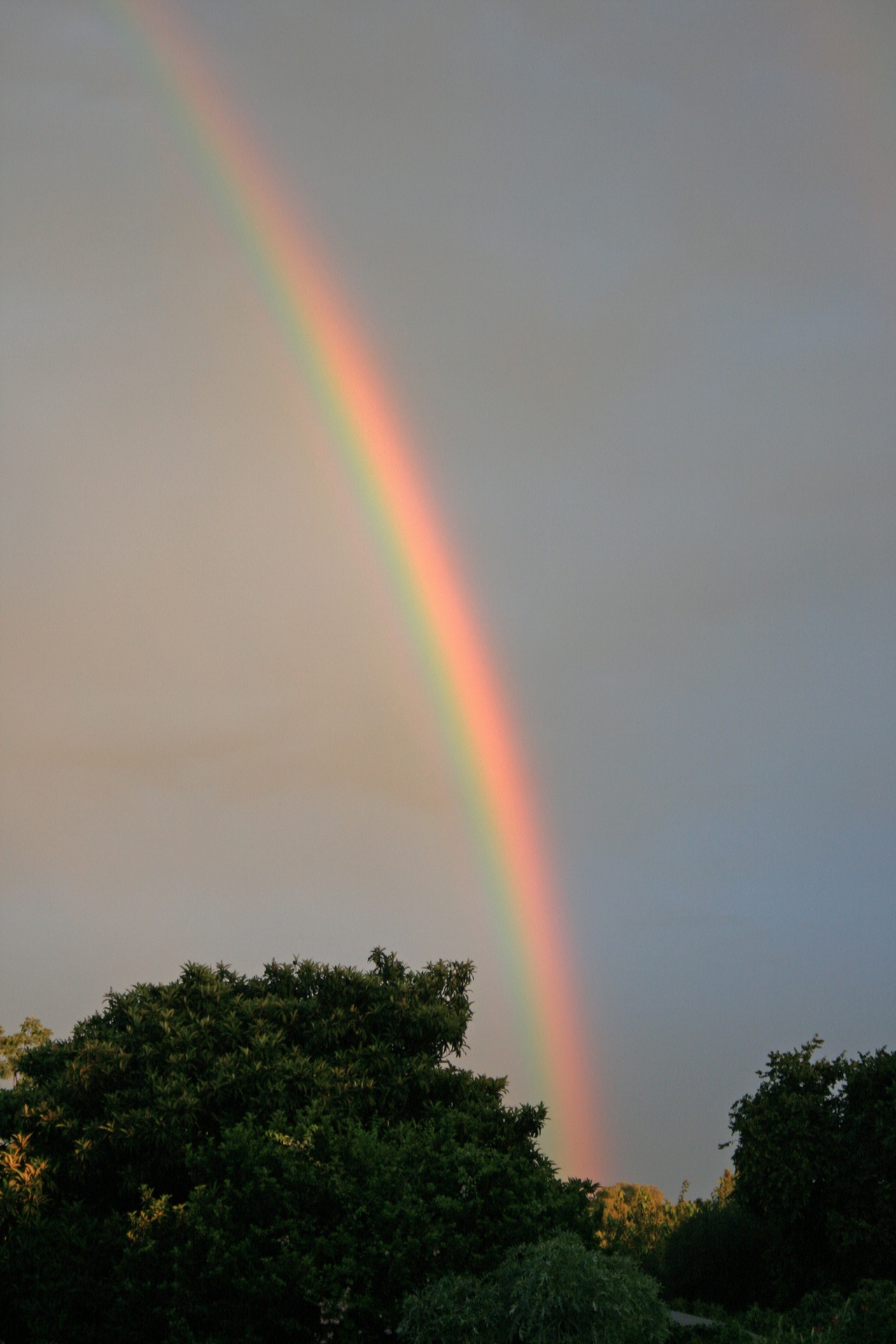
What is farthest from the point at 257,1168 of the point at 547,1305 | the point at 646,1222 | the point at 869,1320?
the point at 646,1222

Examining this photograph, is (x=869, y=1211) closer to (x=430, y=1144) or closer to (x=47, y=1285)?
(x=430, y=1144)

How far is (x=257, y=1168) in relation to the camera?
56.0 ft

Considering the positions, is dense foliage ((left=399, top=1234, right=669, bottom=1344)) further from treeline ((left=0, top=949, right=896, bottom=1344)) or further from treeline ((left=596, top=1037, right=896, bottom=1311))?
treeline ((left=596, top=1037, right=896, bottom=1311))

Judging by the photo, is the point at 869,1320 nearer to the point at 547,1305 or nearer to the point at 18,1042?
the point at 547,1305

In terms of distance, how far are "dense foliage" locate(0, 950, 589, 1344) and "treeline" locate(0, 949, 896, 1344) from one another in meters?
0.04

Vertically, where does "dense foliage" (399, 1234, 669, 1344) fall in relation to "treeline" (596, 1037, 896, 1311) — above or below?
below

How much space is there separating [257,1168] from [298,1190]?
689 millimetres

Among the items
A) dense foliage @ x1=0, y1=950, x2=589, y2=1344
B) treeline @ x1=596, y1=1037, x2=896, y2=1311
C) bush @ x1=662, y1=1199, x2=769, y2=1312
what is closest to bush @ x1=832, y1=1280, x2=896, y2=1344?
dense foliage @ x1=0, y1=950, x2=589, y2=1344

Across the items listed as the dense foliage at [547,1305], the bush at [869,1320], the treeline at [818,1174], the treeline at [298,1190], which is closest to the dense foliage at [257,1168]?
the treeline at [298,1190]

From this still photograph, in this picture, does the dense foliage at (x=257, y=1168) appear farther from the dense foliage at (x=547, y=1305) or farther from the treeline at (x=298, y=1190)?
the dense foliage at (x=547, y=1305)

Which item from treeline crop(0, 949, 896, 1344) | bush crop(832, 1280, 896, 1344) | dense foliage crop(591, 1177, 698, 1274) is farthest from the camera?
dense foliage crop(591, 1177, 698, 1274)

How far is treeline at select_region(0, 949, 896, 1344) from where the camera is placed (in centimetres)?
1546

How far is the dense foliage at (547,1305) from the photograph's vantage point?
13.8 m

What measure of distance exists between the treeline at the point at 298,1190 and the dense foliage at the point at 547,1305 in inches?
1.1
